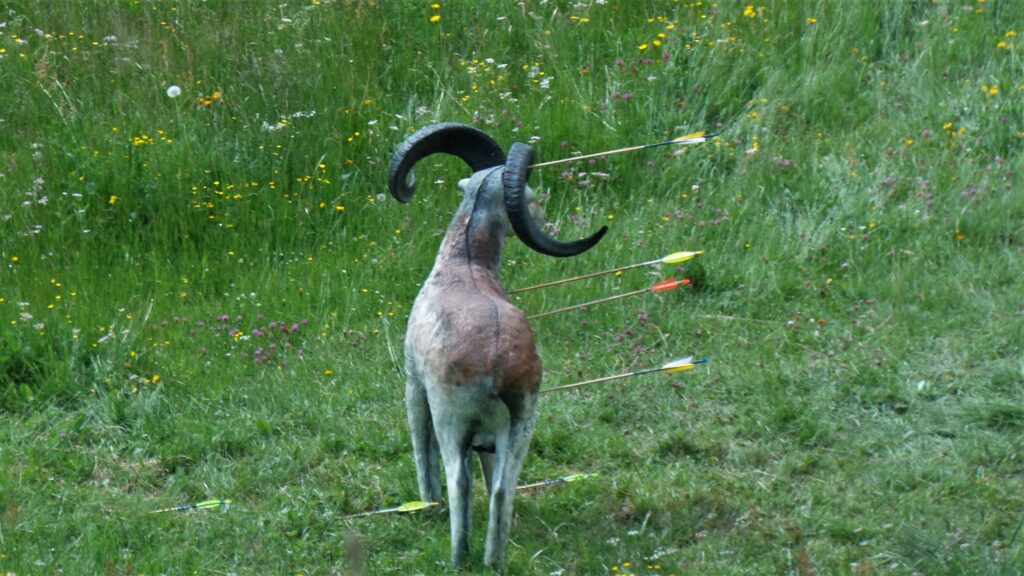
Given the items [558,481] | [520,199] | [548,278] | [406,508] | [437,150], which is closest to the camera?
[520,199]

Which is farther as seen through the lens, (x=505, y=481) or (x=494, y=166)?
(x=494, y=166)

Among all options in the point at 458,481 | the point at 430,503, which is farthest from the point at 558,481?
the point at 458,481

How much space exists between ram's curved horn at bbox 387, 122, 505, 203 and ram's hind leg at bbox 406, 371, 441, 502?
97 centimetres

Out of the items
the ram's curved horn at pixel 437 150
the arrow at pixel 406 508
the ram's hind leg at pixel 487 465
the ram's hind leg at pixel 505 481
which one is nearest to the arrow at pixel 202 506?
the arrow at pixel 406 508

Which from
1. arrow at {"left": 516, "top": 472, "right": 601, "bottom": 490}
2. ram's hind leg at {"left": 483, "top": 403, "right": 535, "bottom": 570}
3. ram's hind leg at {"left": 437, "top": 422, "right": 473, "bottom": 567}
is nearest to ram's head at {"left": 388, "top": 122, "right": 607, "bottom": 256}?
ram's hind leg at {"left": 483, "top": 403, "right": 535, "bottom": 570}

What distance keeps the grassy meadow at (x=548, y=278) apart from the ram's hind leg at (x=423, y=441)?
199mm

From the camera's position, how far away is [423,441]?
6.97 metres

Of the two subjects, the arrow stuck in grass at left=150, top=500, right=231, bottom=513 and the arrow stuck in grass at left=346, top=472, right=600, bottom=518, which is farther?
the arrow stuck in grass at left=150, top=500, right=231, bottom=513

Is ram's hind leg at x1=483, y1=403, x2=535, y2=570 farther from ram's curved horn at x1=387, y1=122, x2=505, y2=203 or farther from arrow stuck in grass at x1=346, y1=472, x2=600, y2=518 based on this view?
ram's curved horn at x1=387, y1=122, x2=505, y2=203

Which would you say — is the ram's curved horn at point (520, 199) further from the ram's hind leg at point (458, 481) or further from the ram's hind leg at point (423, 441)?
the ram's hind leg at point (458, 481)

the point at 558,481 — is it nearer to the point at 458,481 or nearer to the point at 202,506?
the point at 458,481

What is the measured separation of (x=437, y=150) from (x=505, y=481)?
1.82 m

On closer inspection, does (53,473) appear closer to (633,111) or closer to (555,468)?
(555,468)

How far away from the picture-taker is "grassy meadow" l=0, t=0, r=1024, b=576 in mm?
7164
